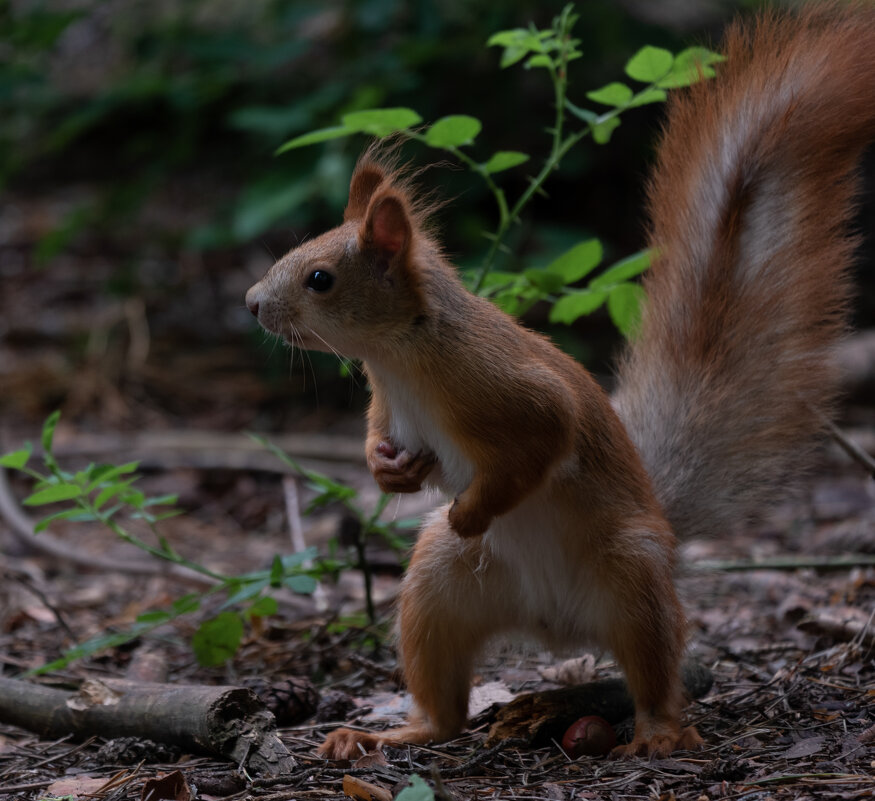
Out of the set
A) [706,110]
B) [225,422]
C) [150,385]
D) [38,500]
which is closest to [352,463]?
[225,422]

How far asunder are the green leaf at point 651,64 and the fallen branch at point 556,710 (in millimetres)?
1515

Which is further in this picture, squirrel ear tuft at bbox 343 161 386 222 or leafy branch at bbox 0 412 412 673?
leafy branch at bbox 0 412 412 673

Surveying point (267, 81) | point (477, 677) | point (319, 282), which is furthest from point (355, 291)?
point (267, 81)

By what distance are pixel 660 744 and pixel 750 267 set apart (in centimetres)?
117

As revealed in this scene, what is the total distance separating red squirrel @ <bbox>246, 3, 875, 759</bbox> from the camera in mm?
2180

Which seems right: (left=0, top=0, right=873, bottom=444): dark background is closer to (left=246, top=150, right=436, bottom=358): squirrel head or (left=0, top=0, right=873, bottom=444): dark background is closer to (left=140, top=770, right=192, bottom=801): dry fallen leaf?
(left=246, top=150, right=436, bottom=358): squirrel head

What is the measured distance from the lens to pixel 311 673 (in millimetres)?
3016

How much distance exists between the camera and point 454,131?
2.59 metres

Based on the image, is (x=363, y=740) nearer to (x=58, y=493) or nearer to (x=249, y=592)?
(x=249, y=592)

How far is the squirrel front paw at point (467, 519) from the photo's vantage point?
7.07 feet

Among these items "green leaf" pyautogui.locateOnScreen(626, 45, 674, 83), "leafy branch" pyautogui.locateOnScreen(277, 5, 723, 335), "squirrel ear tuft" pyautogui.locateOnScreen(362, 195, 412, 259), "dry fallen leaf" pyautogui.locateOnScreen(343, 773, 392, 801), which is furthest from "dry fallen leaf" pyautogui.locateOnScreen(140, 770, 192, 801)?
"green leaf" pyautogui.locateOnScreen(626, 45, 674, 83)

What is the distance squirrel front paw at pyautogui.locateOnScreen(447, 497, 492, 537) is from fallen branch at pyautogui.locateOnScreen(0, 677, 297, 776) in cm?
59

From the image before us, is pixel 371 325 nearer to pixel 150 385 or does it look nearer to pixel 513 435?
pixel 513 435

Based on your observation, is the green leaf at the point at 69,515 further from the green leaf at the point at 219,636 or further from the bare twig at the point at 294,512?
the bare twig at the point at 294,512
